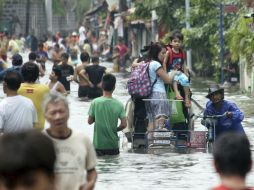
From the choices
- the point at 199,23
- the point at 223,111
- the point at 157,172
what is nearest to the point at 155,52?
the point at 223,111

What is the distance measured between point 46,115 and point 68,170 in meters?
0.47

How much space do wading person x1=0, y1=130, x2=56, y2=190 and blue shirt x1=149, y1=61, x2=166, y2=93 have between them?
12.4 metres

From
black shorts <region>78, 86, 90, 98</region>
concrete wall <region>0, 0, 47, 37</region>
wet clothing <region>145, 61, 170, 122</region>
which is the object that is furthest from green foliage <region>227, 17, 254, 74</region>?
concrete wall <region>0, 0, 47, 37</region>

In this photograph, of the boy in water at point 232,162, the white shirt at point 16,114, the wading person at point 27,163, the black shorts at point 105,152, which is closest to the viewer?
the wading person at point 27,163

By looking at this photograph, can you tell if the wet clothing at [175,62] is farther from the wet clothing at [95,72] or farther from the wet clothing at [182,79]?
the wet clothing at [95,72]

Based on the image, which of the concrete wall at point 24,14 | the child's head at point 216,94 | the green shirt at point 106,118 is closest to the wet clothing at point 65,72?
the green shirt at point 106,118

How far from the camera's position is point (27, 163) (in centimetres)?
409

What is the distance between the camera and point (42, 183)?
4.14 m

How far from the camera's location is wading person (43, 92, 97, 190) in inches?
292

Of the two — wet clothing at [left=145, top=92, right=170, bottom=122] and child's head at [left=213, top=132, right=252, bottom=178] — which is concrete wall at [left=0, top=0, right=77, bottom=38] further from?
child's head at [left=213, top=132, right=252, bottom=178]

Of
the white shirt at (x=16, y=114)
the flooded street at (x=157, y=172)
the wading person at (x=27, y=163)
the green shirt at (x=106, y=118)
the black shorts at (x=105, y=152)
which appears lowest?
the flooded street at (x=157, y=172)

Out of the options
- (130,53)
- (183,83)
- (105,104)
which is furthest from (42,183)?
(130,53)

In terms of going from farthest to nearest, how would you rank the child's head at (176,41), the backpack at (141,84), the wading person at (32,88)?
1. the child's head at (176,41)
2. the backpack at (141,84)
3. the wading person at (32,88)

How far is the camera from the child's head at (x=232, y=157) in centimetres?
514
